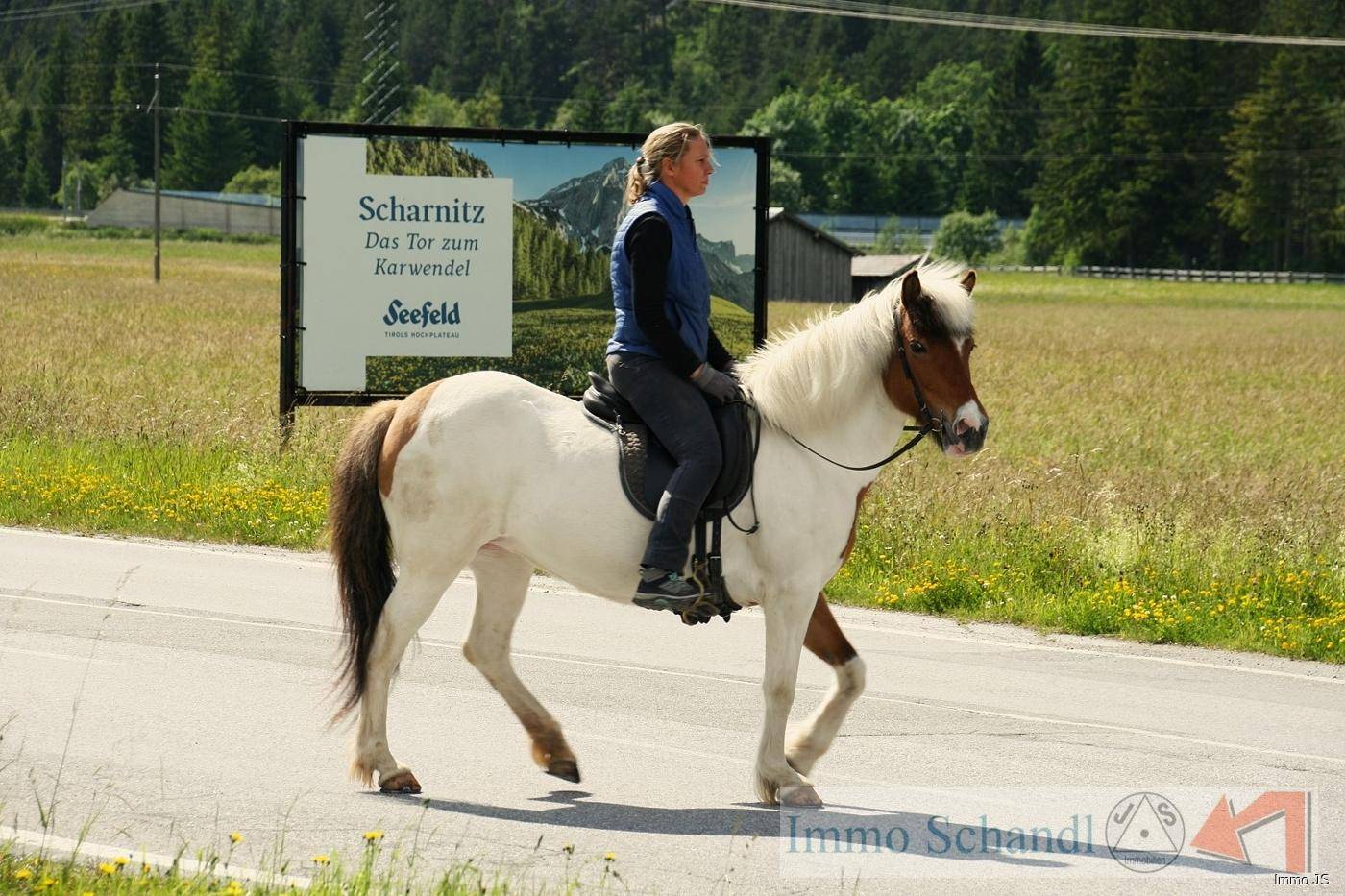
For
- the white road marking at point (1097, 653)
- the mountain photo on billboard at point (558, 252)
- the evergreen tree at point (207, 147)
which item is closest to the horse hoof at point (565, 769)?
the white road marking at point (1097, 653)

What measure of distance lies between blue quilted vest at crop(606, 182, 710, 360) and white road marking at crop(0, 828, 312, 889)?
2.55m

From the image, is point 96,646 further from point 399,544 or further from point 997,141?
point 997,141

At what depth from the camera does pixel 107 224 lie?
124750 mm

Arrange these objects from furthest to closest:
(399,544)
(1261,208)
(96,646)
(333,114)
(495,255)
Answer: (333,114), (1261,208), (495,255), (96,646), (399,544)

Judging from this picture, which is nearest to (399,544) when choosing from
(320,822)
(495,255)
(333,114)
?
(320,822)

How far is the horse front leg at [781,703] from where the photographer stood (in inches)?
269

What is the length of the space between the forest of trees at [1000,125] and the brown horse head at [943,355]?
118768 millimetres

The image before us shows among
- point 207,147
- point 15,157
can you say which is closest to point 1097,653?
point 207,147

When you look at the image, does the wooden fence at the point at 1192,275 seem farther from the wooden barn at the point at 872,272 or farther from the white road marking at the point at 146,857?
the white road marking at the point at 146,857

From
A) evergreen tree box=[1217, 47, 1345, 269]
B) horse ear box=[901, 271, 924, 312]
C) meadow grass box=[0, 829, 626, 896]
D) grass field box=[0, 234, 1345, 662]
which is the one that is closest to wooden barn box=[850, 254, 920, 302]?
grass field box=[0, 234, 1345, 662]

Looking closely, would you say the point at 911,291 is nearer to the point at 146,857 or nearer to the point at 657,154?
the point at 657,154

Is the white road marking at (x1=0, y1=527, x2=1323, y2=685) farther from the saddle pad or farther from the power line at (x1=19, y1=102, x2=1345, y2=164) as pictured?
the power line at (x1=19, y1=102, x2=1345, y2=164)

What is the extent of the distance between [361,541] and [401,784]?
1.01 meters

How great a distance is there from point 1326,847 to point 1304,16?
447 feet
